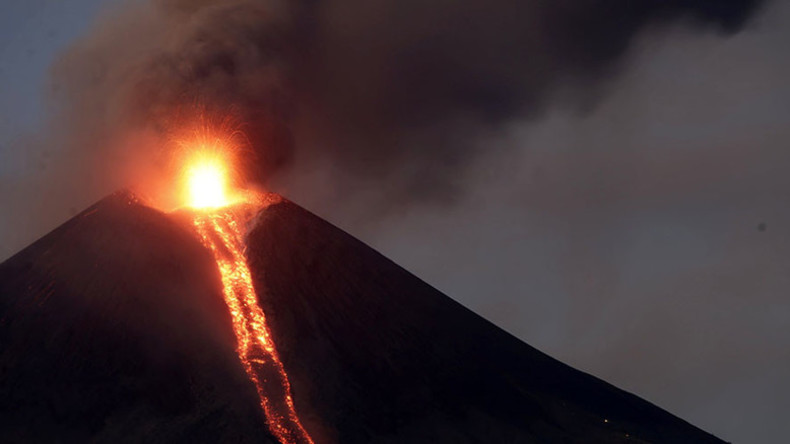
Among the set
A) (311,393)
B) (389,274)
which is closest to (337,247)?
(389,274)

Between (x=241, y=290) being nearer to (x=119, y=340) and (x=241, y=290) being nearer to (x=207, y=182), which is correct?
(x=119, y=340)

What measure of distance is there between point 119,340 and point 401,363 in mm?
15707

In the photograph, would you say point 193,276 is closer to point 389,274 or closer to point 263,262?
point 263,262

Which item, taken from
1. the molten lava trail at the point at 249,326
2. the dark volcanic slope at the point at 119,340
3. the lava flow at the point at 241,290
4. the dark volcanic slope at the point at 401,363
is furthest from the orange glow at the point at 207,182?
the dark volcanic slope at the point at 119,340

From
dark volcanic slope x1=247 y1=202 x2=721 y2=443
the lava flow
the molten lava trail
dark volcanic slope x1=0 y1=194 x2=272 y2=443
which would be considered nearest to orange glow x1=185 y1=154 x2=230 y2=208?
the lava flow

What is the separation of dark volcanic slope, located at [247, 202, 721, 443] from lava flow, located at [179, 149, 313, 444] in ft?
2.45

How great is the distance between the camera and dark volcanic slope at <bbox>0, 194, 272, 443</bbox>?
47.1 m

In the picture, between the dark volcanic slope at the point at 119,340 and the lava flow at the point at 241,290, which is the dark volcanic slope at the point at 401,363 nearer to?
the lava flow at the point at 241,290

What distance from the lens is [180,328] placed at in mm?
52812

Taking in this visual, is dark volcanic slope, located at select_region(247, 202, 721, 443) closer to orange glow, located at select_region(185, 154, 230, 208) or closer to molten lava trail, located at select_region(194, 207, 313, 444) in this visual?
molten lava trail, located at select_region(194, 207, 313, 444)

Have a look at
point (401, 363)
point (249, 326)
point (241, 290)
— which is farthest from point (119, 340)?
point (401, 363)

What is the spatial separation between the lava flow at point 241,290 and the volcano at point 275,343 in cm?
50

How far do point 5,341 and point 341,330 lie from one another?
57.6 ft

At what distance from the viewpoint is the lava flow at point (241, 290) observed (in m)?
48.5
